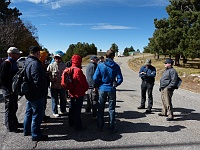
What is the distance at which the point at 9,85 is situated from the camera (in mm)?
5234

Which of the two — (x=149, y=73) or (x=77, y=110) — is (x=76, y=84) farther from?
(x=149, y=73)

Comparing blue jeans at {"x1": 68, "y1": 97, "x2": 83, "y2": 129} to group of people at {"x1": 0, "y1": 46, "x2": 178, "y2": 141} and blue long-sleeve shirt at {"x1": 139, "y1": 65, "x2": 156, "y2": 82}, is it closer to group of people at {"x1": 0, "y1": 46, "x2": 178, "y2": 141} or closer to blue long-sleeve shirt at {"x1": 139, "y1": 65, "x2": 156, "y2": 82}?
group of people at {"x1": 0, "y1": 46, "x2": 178, "y2": 141}

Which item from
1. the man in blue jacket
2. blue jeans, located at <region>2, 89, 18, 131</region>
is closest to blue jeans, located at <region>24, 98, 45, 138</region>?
blue jeans, located at <region>2, 89, 18, 131</region>

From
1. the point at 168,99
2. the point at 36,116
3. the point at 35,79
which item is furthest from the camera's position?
the point at 168,99

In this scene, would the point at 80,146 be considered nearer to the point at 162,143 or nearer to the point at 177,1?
the point at 162,143

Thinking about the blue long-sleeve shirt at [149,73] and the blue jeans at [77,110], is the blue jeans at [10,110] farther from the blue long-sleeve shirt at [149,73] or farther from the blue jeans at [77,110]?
the blue long-sleeve shirt at [149,73]

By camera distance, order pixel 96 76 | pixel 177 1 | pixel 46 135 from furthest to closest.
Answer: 1. pixel 177 1
2. pixel 96 76
3. pixel 46 135

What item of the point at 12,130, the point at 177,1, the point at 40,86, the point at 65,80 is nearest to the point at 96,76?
the point at 65,80

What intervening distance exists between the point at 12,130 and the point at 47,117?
4.38ft

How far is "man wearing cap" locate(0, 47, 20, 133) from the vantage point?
5.19m

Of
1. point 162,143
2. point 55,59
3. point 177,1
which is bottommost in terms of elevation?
point 162,143

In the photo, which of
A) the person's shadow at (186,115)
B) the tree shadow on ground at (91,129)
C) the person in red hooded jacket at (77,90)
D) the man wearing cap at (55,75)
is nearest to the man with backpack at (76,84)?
the person in red hooded jacket at (77,90)

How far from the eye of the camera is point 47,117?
6.58m

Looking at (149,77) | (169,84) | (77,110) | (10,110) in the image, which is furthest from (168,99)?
(10,110)
